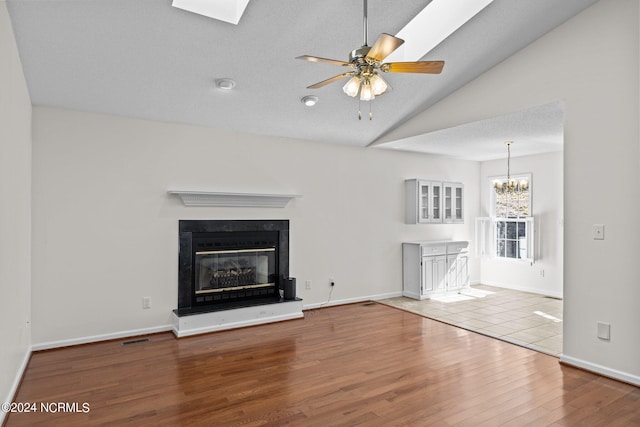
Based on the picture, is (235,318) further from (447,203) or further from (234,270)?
(447,203)

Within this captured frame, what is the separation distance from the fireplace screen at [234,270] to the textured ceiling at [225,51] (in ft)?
5.40

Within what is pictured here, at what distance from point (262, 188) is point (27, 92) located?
2.60 m

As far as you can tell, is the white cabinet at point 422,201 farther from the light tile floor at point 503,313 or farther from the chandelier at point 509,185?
the light tile floor at point 503,313

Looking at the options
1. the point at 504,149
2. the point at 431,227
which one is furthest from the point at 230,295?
the point at 504,149

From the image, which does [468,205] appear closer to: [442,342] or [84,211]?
[442,342]

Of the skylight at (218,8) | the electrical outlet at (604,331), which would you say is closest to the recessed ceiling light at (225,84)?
the skylight at (218,8)

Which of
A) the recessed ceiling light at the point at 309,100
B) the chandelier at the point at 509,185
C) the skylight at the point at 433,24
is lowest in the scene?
the chandelier at the point at 509,185

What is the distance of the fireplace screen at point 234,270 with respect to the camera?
15.6ft

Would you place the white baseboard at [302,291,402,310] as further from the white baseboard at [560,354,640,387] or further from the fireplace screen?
the white baseboard at [560,354,640,387]

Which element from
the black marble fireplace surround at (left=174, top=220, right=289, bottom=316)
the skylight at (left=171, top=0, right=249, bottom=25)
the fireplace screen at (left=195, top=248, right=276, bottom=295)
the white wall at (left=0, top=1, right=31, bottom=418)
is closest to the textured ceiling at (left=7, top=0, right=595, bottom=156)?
the skylight at (left=171, top=0, right=249, bottom=25)

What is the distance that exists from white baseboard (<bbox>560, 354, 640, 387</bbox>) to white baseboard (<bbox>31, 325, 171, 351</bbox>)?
4095 millimetres

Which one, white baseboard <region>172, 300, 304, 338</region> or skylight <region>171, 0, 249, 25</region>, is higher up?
skylight <region>171, 0, 249, 25</region>

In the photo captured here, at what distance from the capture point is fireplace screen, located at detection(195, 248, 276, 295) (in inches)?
187

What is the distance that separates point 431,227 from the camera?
22.2ft
